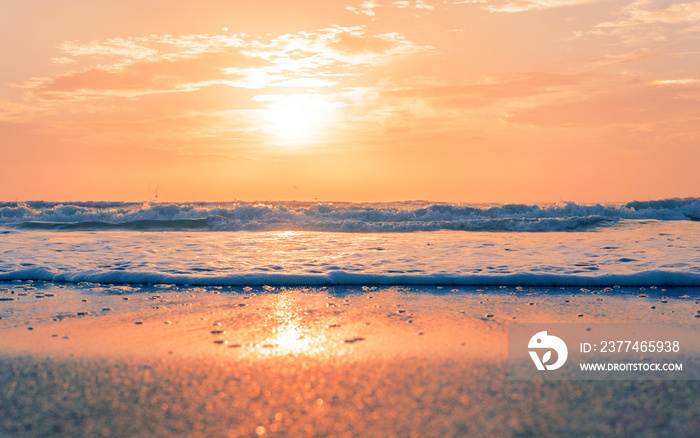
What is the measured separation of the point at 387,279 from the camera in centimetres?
679

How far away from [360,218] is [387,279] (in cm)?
1414

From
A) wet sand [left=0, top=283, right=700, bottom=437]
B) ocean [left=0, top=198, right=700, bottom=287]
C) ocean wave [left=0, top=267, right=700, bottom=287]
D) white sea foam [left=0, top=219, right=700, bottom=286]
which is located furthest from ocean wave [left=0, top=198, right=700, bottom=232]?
wet sand [left=0, top=283, right=700, bottom=437]

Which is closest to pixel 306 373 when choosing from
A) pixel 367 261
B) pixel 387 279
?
pixel 387 279

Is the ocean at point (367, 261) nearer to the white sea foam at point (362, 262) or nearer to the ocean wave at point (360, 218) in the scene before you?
the white sea foam at point (362, 262)

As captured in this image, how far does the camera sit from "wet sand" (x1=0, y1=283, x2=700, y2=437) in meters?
Result: 2.48

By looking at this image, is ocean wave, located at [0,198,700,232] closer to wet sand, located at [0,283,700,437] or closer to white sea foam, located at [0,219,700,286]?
white sea foam, located at [0,219,700,286]

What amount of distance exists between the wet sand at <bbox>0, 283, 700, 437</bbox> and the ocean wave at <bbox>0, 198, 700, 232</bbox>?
1094cm

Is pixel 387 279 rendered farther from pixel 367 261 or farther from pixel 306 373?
pixel 306 373

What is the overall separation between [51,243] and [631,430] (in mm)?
12156

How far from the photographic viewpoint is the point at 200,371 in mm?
3258

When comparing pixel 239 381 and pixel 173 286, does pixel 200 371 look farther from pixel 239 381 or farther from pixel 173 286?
pixel 173 286

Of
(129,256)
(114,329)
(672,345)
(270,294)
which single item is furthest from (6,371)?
(129,256)

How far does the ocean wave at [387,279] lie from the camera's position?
6.52 metres

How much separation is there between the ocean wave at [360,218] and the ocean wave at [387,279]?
9.03 m
